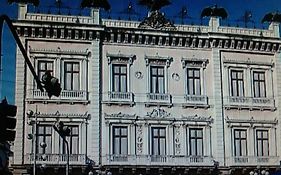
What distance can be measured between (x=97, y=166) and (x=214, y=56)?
10.5m

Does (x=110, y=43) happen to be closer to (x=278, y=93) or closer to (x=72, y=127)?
(x=72, y=127)

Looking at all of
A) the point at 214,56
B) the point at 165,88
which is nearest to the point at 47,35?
the point at 165,88

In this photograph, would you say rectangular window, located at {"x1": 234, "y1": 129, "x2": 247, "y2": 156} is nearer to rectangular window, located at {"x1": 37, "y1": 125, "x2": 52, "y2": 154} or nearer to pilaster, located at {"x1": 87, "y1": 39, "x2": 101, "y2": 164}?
pilaster, located at {"x1": 87, "y1": 39, "x2": 101, "y2": 164}

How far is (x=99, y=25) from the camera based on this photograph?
110ft

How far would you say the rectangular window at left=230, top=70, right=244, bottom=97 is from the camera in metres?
35.4

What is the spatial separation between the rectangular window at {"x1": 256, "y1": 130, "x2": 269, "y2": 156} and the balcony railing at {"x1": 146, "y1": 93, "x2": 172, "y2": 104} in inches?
253

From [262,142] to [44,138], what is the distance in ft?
46.1

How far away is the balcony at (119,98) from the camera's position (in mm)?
33156

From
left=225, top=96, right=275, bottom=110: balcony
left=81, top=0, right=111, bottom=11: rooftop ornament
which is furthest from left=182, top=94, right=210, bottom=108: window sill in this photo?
left=81, top=0, right=111, bottom=11: rooftop ornament

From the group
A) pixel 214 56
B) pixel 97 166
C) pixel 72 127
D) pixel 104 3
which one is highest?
pixel 104 3

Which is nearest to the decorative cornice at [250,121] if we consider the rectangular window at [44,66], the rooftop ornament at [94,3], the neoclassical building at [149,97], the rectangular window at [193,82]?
the neoclassical building at [149,97]

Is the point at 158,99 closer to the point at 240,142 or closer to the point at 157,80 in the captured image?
the point at 157,80

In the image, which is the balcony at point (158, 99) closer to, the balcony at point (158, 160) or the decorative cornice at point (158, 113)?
the decorative cornice at point (158, 113)

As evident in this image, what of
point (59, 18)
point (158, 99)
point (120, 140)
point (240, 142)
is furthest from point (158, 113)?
point (59, 18)
